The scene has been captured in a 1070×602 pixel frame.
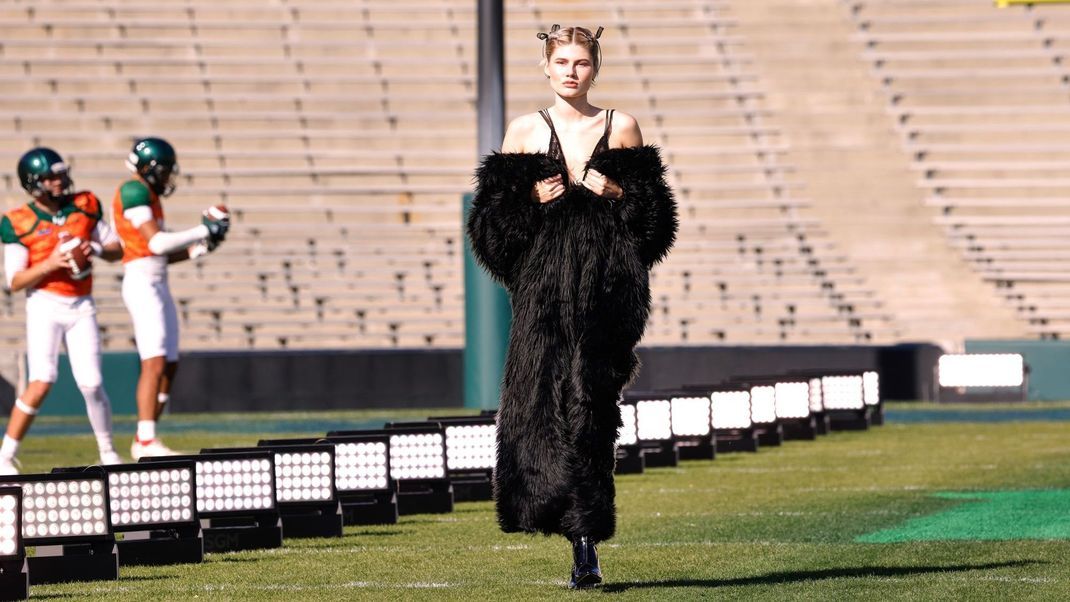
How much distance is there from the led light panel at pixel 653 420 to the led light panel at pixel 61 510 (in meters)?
5.81

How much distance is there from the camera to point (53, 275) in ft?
34.5

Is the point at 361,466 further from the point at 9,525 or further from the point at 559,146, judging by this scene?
the point at 559,146

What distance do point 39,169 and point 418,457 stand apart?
2.62m

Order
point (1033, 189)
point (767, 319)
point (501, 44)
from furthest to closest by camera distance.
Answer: point (1033, 189), point (767, 319), point (501, 44)

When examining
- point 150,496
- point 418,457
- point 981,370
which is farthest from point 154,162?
point 981,370

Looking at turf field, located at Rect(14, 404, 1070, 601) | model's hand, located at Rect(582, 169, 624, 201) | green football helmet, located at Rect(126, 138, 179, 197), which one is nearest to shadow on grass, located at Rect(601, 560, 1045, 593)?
turf field, located at Rect(14, 404, 1070, 601)

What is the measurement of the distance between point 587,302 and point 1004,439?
9.07 meters

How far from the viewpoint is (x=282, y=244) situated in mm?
24453

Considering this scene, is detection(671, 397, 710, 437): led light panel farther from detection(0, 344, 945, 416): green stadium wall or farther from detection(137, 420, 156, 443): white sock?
detection(0, 344, 945, 416): green stadium wall

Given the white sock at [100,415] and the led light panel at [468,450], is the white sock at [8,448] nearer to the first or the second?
the white sock at [100,415]

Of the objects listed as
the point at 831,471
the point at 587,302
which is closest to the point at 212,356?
the point at 831,471

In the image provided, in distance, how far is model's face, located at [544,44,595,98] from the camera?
21.0ft

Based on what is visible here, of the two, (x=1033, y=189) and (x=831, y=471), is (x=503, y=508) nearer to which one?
(x=831, y=471)

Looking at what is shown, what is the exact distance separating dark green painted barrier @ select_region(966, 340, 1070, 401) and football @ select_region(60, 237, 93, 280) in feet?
43.9
